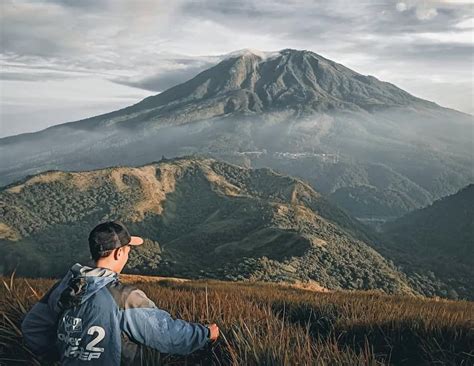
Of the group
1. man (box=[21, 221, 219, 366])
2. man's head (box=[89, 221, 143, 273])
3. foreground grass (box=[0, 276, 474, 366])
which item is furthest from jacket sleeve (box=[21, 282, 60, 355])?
foreground grass (box=[0, 276, 474, 366])

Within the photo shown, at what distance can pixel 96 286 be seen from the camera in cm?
385

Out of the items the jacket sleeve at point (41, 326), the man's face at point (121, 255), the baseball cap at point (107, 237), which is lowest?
the jacket sleeve at point (41, 326)

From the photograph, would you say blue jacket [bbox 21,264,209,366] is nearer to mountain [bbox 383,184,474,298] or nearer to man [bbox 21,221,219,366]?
man [bbox 21,221,219,366]

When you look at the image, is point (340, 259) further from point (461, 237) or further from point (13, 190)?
point (13, 190)

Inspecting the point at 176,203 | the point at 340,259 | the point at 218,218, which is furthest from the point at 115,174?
the point at 340,259

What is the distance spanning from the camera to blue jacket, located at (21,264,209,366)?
3.79m

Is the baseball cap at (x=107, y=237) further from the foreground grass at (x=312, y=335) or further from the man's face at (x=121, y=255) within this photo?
the foreground grass at (x=312, y=335)

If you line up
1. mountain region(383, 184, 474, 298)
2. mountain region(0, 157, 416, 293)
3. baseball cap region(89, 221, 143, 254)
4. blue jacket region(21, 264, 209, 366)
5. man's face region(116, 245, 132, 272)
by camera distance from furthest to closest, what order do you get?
mountain region(383, 184, 474, 298), mountain region(0, 157, 416, 293), man's face region(116, 245, 132, 272), baseball cap region(89, 221, 143, 254), blue jacket region(21, 264, 209, 366)

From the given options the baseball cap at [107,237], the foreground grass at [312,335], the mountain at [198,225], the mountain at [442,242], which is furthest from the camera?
the mountain at [442,242]

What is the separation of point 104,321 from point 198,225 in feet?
310

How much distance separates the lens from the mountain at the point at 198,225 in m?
60.0

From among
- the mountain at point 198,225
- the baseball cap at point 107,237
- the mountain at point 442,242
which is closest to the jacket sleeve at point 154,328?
the baseball cap at point 107,237

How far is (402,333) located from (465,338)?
2.05 ft

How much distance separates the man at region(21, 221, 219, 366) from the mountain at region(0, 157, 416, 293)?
151 ft
